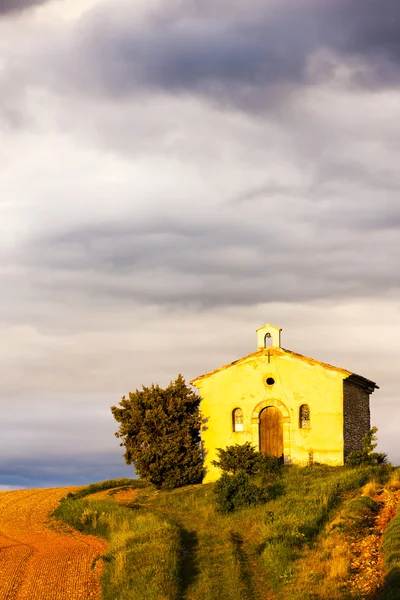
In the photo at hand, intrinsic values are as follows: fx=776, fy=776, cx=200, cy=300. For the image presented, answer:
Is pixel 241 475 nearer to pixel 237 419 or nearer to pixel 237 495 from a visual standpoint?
pixel 237 495

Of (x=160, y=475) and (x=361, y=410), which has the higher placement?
(x=361, y=410)

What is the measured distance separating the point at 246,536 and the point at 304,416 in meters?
15.5

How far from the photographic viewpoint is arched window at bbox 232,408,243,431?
147ft

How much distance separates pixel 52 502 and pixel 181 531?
12716 mm

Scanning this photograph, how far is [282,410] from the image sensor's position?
44.1 metres

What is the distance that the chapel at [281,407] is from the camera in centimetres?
4319

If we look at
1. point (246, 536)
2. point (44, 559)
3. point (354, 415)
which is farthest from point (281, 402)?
point (44, 559)

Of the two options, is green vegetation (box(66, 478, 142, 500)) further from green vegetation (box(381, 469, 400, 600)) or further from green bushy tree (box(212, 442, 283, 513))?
green vegetation (box(381, 469, 400, 600))

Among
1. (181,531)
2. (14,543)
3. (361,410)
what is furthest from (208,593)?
(361,410)

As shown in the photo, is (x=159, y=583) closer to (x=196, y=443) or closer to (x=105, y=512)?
(x=105, y=512)

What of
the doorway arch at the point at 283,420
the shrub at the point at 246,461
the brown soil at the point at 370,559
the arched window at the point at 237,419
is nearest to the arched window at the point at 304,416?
the doorway arch at the point at 283,420

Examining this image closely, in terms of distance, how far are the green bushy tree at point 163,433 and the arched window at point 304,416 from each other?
5.81 m

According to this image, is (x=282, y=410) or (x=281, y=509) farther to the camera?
(x=282, y=410)

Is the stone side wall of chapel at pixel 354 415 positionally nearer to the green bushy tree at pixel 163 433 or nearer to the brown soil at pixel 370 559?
the green bushy tree at pixel 163 433
